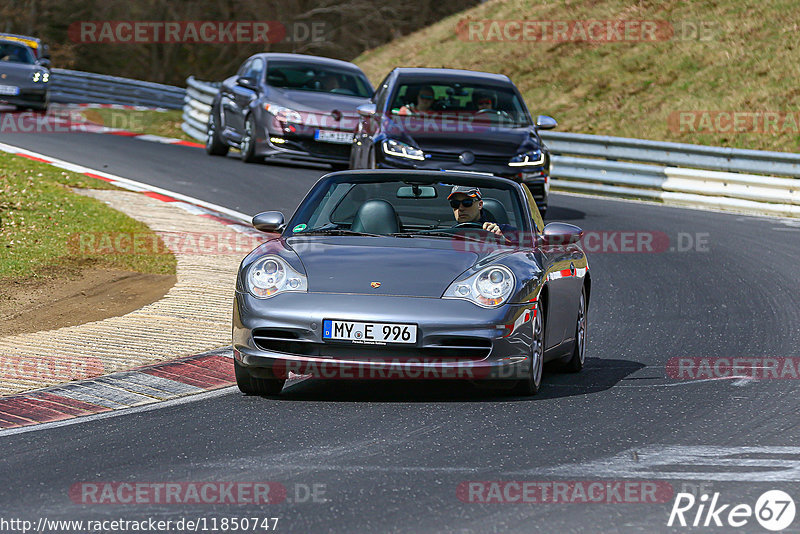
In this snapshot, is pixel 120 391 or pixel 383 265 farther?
pixel 120 391

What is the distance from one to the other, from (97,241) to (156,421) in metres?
7.03

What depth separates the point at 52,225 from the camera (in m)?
14.8

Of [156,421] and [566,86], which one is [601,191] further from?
[156,421]

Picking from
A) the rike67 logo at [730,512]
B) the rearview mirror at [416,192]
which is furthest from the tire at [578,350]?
the rike67 logo at [730,512]

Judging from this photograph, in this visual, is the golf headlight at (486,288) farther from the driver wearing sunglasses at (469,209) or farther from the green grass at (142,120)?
the green grass at (142,120)

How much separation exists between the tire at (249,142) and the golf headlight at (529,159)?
260 inches

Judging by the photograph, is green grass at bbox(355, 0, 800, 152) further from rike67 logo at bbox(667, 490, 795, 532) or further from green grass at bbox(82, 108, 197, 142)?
rike67 logo at bbox(667, 490, 795, 532)

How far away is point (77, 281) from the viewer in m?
12.2

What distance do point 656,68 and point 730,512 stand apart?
88.9ft

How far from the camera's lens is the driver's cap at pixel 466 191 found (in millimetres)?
8844

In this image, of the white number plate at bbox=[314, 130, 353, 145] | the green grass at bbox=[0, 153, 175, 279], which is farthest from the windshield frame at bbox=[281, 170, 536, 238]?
the white number plate at bbox=[314, 130, 353, 145]

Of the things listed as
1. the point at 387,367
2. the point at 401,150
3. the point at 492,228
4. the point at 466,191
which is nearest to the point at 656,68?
the point at 401,150

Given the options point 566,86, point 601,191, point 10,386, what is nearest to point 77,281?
point 10,386

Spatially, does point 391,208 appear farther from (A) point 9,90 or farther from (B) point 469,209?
(A) point 9,90
